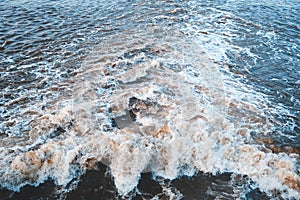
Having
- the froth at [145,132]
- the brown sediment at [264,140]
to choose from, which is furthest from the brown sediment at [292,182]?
the brown sediment at [264,140]

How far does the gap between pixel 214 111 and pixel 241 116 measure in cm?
67

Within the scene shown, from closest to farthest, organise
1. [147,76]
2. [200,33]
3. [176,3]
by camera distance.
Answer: [147,76] → [200,33] → [176,3]

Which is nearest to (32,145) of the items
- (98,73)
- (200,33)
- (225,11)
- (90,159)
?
(90,159)

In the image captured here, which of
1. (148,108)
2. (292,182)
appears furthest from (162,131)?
(292,182)

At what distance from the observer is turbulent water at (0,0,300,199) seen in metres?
5.19

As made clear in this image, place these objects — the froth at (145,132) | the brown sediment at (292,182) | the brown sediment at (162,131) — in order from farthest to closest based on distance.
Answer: the brown sediment at (162,131) → the froth at (145,132) → the brown sediment at (292,182)

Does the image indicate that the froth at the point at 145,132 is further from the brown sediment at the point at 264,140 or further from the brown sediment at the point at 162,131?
the brown sediment at the point at 264,140

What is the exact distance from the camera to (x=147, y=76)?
27.1ft

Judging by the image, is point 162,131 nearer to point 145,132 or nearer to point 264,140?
point 145,132

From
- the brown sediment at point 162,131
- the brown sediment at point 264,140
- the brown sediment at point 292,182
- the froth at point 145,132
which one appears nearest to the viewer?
the brown sediment at point 292,182

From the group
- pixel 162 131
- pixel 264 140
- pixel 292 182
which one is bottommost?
pixel 292 182

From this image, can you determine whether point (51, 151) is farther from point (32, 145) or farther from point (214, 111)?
point (214, 111)

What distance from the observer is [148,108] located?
22.9 ft

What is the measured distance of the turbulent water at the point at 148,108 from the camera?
17.0 feet
